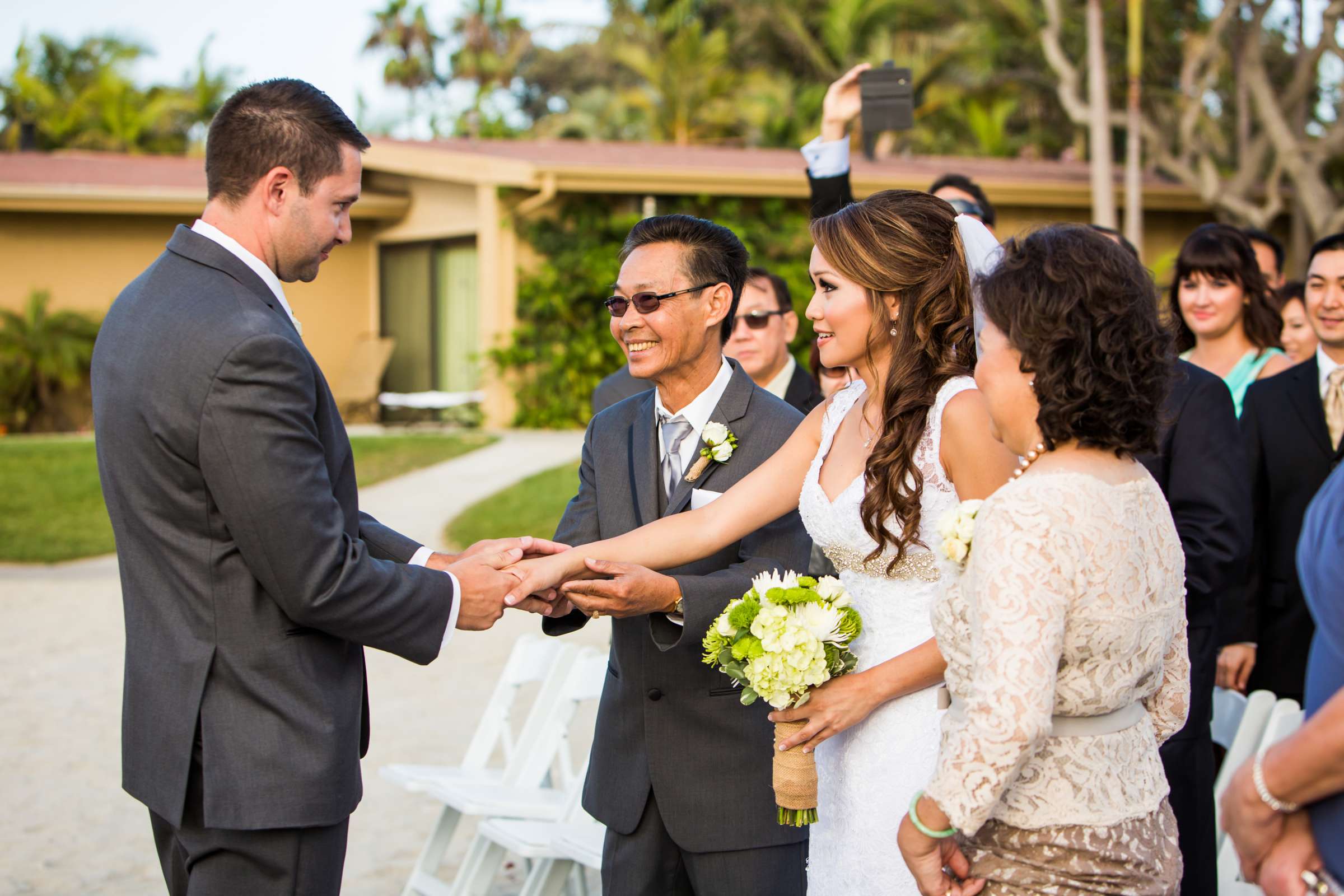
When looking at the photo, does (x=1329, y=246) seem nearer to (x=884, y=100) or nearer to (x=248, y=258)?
(x=884, y=100)

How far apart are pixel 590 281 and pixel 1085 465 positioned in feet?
52.6

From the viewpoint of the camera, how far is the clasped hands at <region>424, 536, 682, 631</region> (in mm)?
3201

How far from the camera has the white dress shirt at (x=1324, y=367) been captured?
200 inches

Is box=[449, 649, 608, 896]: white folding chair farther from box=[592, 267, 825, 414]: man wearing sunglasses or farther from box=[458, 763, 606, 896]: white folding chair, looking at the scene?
box=[592, 267, 825, 414]: man wearing sunglasses

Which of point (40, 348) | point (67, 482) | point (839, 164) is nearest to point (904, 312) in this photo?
point (839, 164)

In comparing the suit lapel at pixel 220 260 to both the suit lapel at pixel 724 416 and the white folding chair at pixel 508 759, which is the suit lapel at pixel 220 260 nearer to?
the suit lapel at pixel 724 416

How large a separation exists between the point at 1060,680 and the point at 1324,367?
11.6ft

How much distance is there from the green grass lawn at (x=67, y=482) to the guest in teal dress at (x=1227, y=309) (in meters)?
9.73

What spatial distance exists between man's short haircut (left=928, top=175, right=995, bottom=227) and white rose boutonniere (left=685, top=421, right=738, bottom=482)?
2536 mm

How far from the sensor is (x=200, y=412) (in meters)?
2.64

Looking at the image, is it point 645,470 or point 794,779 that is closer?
point 794,779

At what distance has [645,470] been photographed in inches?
140

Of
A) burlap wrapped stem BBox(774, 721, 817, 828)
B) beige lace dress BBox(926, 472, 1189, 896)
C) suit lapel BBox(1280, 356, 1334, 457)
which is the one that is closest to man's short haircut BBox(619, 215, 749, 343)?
burlap wrapped stem BBox(774, 721, 817, 828)

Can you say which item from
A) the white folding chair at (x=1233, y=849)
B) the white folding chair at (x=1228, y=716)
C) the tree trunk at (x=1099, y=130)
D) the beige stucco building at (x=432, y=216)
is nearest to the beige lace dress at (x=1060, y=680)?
the white folding chair at (x=1233, y=849)
